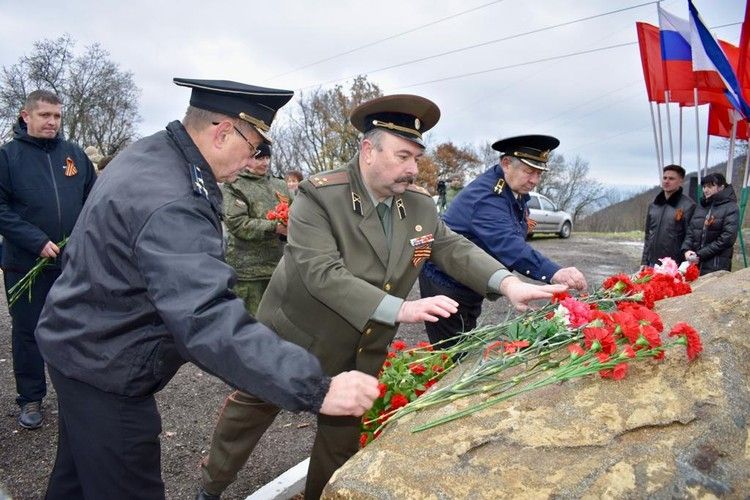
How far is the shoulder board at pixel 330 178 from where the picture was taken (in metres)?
2.67

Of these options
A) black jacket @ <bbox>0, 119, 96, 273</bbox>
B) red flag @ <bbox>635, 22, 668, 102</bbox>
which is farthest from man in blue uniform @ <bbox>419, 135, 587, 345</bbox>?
red flag @ <bbox>635, 22, 668, 102</bbox>

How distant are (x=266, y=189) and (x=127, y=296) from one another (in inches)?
145

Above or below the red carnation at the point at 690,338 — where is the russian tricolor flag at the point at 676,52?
above

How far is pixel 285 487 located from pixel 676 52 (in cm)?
787

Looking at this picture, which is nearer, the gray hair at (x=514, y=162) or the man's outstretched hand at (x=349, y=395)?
the man's outstretched hand at (x=349, y=395)

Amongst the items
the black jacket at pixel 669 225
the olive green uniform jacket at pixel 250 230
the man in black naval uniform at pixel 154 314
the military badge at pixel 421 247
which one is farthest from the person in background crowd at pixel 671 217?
the man in black naval uniform at pixel 154 314

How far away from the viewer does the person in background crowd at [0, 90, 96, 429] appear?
151 inches

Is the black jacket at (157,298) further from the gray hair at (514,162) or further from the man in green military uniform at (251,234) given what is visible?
the man in green military uniform at (251,234)

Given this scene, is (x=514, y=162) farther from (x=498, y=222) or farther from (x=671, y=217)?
(x=671, y=217)

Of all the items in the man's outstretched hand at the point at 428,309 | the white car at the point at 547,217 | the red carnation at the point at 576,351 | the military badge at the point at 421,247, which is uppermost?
the military badge at the point at 421,247

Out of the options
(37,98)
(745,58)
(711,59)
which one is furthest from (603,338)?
(745,58)

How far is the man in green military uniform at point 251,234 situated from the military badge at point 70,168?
1269 mm

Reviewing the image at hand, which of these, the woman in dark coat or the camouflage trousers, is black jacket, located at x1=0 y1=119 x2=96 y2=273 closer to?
the camouflage trousers

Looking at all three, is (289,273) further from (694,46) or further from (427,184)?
(427,184)
